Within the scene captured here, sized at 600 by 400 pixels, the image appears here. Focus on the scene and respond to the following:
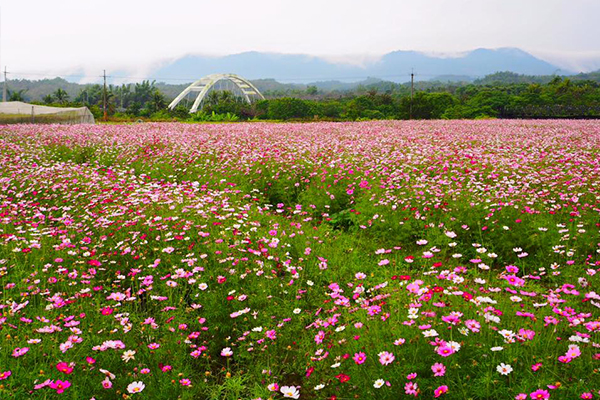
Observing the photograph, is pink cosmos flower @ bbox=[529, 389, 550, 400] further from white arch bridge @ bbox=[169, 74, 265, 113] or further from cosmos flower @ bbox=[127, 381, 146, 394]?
white arch bridge @ bbox=[169, 74, 265, 113]

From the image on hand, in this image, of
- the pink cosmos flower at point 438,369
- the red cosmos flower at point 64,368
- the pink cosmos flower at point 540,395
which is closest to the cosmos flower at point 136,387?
the red cosmos flower at point 64,368

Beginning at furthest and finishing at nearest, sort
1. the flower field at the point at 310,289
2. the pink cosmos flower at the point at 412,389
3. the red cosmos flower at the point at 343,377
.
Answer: the flower field at the point at 310,289 < the red cosmos flower at the point at 343,377 < the pink cosmos flower at the point at 412,389

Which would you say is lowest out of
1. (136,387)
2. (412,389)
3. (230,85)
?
(136,387)

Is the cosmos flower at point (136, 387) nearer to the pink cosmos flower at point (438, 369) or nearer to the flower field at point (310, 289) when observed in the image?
the flower field at point (310, 289)

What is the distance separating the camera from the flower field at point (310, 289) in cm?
246

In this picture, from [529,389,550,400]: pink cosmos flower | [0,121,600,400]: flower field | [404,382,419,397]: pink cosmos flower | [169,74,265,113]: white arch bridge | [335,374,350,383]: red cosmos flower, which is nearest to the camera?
[529,389,550,400]: pink cosmos flower

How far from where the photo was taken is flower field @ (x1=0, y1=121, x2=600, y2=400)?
2.46 m

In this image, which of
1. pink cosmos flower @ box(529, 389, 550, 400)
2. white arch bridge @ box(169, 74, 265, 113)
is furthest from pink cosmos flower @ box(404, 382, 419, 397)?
white arch bridge @ box(169, 74, 265, 113)

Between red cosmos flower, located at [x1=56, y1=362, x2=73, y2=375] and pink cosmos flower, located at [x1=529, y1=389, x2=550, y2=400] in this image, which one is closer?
pink cosmos flower, located at [x1=529, y1=389, x2=550, y2=400]

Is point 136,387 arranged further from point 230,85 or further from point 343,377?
point 230,85

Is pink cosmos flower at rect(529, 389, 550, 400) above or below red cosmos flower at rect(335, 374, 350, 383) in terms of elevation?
above

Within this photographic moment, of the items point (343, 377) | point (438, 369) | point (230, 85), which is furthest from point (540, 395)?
point (230, 85)

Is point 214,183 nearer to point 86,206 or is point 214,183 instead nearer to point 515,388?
point 86,206

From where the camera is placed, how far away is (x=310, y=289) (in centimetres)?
389
